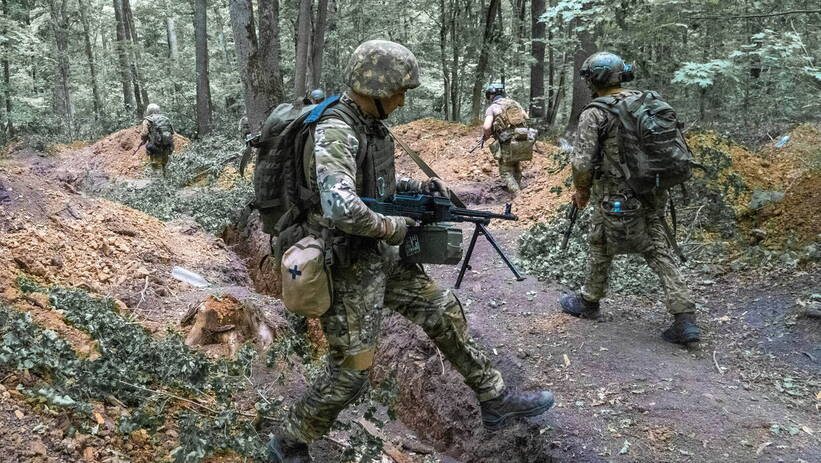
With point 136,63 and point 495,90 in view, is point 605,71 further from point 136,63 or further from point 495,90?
point 136,63

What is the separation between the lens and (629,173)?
188 inches

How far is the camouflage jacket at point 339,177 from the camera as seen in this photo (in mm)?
2783

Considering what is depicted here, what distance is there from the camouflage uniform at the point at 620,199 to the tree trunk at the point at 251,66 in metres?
6.52

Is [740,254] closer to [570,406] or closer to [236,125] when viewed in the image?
[570,406]

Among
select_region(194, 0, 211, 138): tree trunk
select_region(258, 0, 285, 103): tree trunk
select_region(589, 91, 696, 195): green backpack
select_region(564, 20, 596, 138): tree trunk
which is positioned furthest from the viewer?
select_region(194, 0, 211, 138): tree trunk

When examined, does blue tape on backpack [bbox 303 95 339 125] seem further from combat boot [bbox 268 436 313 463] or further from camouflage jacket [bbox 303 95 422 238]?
combat boot [bbox 268 436 313 463]

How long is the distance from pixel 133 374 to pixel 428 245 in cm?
212

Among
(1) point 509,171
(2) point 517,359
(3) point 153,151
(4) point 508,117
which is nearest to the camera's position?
(2) point 517,359

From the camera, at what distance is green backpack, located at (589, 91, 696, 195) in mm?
4535

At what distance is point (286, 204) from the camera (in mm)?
3299

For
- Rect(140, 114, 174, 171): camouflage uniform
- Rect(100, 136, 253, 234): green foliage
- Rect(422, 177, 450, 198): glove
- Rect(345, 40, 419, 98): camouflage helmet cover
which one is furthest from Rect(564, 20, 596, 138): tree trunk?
Rect(140, 114, 174, 171): camouflage uniform

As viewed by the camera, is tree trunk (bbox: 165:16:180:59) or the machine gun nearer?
the machine gun

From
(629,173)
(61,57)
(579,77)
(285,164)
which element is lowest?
(61,57)

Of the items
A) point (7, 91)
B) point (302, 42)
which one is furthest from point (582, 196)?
point (7, 91)
